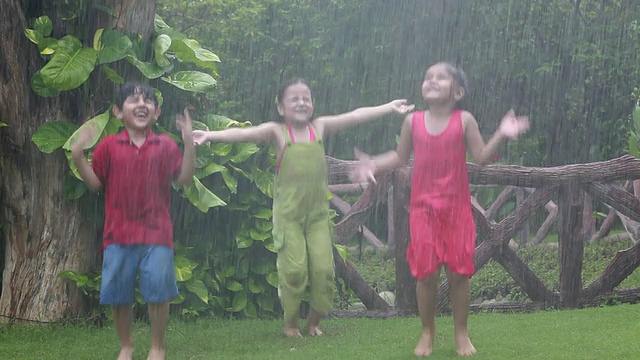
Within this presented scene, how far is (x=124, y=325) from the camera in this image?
557 cm

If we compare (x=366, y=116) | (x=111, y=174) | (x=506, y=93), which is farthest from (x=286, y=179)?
(x=506, y=93)

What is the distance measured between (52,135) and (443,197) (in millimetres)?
3225

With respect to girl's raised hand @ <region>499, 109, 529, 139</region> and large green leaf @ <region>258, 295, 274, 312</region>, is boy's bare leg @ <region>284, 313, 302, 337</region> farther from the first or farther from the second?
girl's raised hand @ <region>499, 109, 529, 139</region>

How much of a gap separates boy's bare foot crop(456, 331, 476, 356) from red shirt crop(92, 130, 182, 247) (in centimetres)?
181

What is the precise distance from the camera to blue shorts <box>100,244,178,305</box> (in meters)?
5.33

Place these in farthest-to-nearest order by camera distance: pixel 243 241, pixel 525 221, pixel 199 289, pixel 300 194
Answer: pixel 525 221, pixel 243 241, pixel 199 289, pixel 300 194

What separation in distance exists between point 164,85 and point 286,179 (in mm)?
1890

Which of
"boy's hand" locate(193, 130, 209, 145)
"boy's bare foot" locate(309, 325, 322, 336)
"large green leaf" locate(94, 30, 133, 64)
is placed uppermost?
"large green leaf" locate(94, 30, 133, 64)

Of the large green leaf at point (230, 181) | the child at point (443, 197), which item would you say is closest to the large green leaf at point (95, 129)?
the large green leaf at point (230, 181)

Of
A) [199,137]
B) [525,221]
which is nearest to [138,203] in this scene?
[199,137]

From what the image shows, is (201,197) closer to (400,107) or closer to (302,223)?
(302,223)

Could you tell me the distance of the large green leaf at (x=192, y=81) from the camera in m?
7.57

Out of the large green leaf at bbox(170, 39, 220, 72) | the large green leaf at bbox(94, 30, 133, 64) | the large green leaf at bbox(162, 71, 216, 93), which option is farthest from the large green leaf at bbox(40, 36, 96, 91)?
the large green leaf at bbox(170, 39, 220, 72)

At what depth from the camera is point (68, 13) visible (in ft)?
24.6
